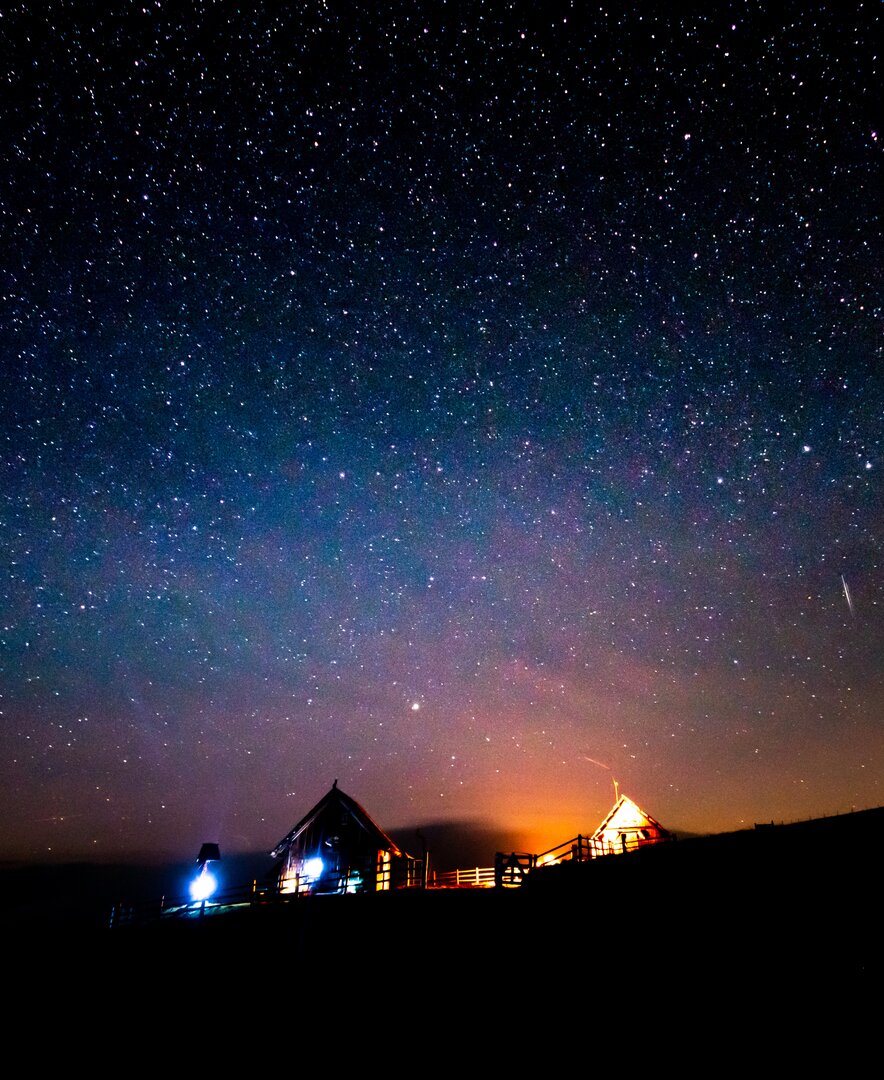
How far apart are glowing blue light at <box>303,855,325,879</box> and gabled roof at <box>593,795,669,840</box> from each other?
14.3 meters

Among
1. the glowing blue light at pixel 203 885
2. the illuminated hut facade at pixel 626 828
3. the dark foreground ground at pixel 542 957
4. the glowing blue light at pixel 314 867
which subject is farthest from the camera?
the illuminated hut facade at pixel 626 828

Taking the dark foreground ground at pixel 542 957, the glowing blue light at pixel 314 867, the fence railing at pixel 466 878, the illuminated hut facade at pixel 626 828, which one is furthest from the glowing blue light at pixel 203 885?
the illuminated hut facade at pixel 626 828

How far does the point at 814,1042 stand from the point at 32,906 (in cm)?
23392

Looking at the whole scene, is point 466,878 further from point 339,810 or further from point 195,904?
point 195,904

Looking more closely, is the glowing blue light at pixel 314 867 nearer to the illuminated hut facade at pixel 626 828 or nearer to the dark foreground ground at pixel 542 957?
the dark foreground ground at pixel 542 957

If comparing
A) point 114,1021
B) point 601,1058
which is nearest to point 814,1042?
point 601,1058

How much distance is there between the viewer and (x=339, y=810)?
2800 cm

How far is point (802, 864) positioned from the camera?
25.6 ft

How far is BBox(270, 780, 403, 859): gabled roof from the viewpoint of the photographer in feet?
90.1

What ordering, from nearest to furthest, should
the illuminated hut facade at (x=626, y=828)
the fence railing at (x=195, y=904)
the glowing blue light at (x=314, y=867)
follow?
→ the fence railing at (x=195, y=904)
the glowing blue light at (x=314, y=867)
the illuminated hut facade at (x=626, y=828)

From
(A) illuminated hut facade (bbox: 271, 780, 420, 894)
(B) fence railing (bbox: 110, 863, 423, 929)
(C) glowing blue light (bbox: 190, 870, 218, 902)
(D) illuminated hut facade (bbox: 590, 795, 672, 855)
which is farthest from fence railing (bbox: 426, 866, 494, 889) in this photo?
(C) glowing blue light (bbox: 190, 870, 218, 902)

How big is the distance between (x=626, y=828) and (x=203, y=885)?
2073cm

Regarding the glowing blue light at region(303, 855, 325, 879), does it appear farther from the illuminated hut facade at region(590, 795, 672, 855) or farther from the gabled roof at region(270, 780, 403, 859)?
the illuminated hut facade at region(590, 795, 672, 855)

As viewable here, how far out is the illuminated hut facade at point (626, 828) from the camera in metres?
28.6
